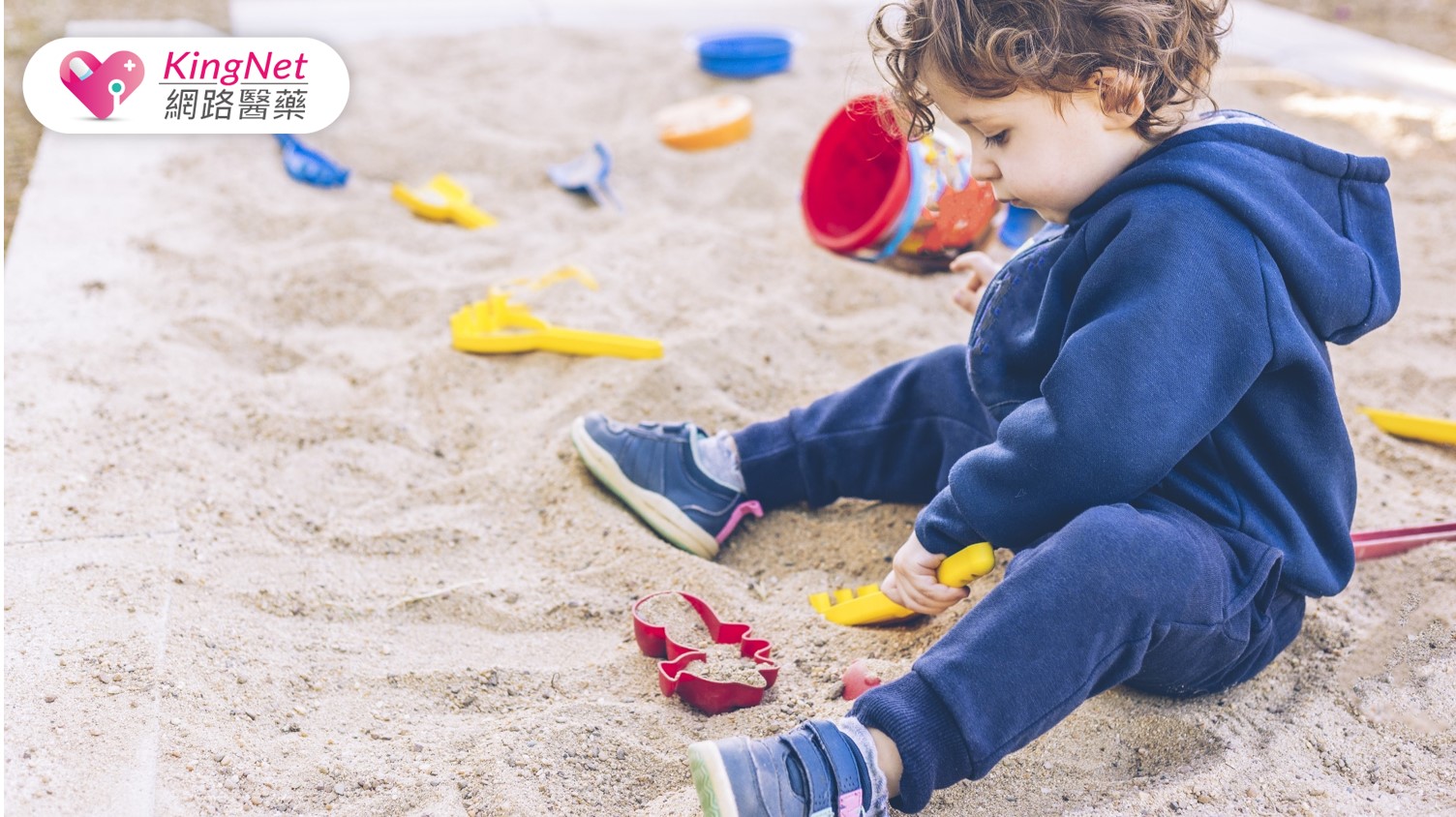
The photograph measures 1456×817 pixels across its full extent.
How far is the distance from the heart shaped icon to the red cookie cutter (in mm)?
1996

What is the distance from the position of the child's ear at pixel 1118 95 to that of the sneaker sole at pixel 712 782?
29.9 inches

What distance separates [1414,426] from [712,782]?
1485mm

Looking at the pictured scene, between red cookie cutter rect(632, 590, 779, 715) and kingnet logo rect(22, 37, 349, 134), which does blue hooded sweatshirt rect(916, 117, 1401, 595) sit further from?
kingnet logo rect(22, 37, 349, 134)

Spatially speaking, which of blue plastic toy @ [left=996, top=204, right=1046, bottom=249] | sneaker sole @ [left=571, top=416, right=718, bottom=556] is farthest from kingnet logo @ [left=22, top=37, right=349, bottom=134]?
blue plastic toy @ [left=996, top=204, right=1046, bottom=249]

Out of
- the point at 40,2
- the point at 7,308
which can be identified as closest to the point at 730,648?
the point at 7,308

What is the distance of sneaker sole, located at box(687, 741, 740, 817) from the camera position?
3.63ft

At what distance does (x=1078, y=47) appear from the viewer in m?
1.26

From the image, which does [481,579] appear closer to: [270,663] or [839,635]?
[270,663]

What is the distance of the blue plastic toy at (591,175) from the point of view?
113 inches

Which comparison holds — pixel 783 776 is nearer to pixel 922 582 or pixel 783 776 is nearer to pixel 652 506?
pixel 922 582

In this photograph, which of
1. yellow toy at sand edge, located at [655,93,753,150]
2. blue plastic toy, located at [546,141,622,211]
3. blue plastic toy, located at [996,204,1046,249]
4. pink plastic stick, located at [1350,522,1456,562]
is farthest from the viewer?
yellow toy at sand edge, located at [655,93,753,150]

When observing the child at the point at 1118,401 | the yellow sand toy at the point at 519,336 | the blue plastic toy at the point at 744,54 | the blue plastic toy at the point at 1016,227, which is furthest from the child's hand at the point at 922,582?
the blue plastic toy at the point at 744,54

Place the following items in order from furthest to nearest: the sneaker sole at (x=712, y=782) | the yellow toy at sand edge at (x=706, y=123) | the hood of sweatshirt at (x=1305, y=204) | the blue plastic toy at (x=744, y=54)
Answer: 1. the blue plastic toy at (x=744, y=54)
2. the yellow toy at sand edge at (x=706, y=123)
3. the hood of sweatshirt at (x=1305, y=204)
4. the sneaker sole at (x=712, y=782)

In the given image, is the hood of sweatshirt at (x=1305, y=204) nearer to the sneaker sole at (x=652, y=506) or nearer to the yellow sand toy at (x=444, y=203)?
the sneaker sole at (x=652, y=506)
